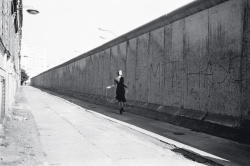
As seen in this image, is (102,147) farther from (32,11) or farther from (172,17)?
(32,11)

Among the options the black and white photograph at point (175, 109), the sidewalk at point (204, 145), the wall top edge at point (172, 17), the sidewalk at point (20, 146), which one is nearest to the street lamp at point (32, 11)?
the black and white photograph at point (175, 109)

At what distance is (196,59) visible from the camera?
29.1 ft

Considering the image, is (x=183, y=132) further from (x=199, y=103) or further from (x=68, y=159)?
(x=68, y=159)

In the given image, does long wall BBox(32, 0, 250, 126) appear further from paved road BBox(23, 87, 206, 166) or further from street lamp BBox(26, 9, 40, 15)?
street lamp BBox(26, 9, 40, 15)

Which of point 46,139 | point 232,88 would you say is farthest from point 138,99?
point 46,139

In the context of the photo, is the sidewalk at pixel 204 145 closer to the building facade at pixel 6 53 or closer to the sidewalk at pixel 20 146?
the sidewalk at pixel 20 146

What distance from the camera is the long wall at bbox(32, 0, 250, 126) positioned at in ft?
23.6

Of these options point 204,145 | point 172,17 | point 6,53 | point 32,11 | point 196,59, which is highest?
point 32,11

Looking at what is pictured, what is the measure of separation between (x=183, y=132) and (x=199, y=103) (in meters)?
1.15

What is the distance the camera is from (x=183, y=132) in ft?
26.4

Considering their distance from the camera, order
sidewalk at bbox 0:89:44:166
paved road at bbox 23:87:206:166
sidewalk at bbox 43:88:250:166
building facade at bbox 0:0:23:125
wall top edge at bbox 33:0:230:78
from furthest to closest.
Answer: wall top edge at bbox 33:0:230:78, building facade at bbox 0:0:23:125, sidewalk at bbox 43:88:250:166, paved road at bbox 23:87:206:166, sidewalk at bbox 0:89:44:166

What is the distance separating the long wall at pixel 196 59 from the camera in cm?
718

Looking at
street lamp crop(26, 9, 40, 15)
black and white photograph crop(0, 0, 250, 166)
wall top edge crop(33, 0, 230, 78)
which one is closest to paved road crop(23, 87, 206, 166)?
black and white photograph crop(0, 0, 250, 166)

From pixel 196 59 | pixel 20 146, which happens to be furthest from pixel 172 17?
pixel 20 146
